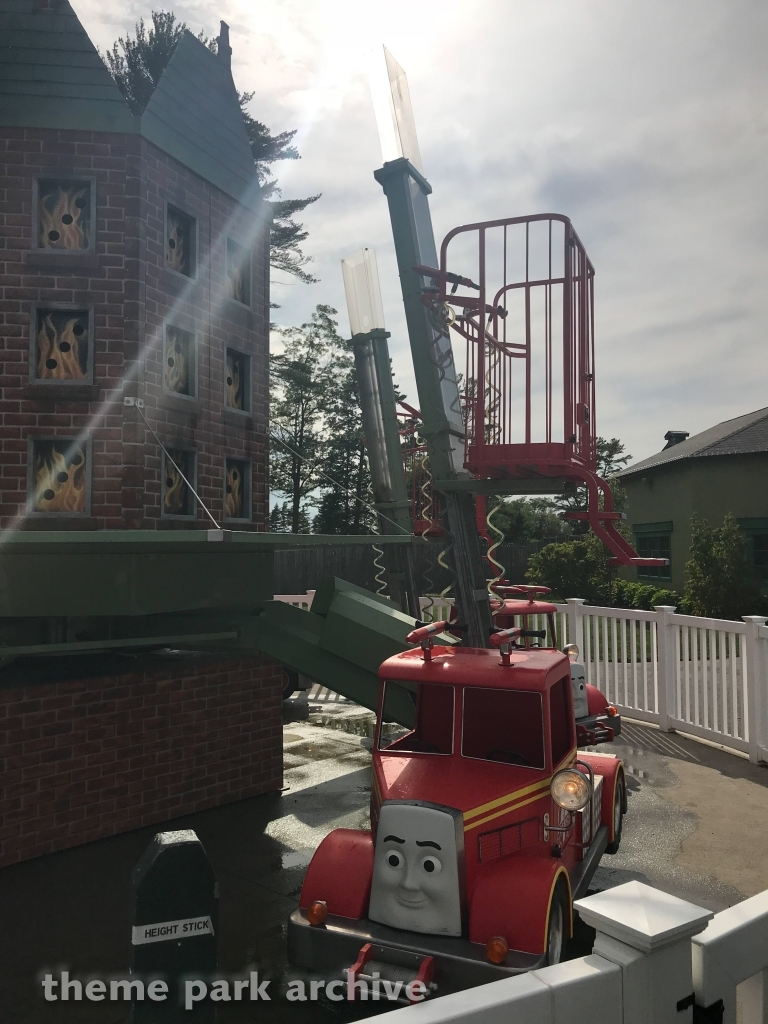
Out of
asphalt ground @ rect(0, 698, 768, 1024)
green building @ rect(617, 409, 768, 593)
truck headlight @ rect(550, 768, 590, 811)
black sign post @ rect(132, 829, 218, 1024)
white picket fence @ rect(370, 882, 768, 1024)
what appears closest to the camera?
white picket fence @ rect(370, 882, 768, 1024)

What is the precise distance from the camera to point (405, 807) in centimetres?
427

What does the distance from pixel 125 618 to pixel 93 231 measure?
136 inches

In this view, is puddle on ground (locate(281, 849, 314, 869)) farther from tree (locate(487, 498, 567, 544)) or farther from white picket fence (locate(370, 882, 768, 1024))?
tree (locate(487, 498, 567, 544))

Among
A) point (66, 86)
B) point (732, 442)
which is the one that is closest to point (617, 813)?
point (66, 86)

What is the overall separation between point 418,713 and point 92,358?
4228mm

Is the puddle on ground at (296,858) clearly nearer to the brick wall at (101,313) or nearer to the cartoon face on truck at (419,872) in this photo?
the cartoon face on truck at (419,872)

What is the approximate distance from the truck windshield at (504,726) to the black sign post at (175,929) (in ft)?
7.47

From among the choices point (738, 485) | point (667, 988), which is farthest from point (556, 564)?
point (667, 988)

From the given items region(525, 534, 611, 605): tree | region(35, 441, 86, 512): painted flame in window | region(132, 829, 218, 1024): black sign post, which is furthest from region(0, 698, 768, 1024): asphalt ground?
region(525, 534, 611, 605): tree

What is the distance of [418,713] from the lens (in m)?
5.43

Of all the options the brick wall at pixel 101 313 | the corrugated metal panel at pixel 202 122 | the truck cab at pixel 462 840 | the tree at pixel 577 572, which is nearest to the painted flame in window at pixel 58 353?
the brick wall at pixel 101 313

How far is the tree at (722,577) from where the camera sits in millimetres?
21812

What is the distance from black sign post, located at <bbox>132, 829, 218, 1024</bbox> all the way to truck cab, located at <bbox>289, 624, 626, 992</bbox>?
Result: 129cm

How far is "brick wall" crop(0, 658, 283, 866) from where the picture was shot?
650 centimetres
